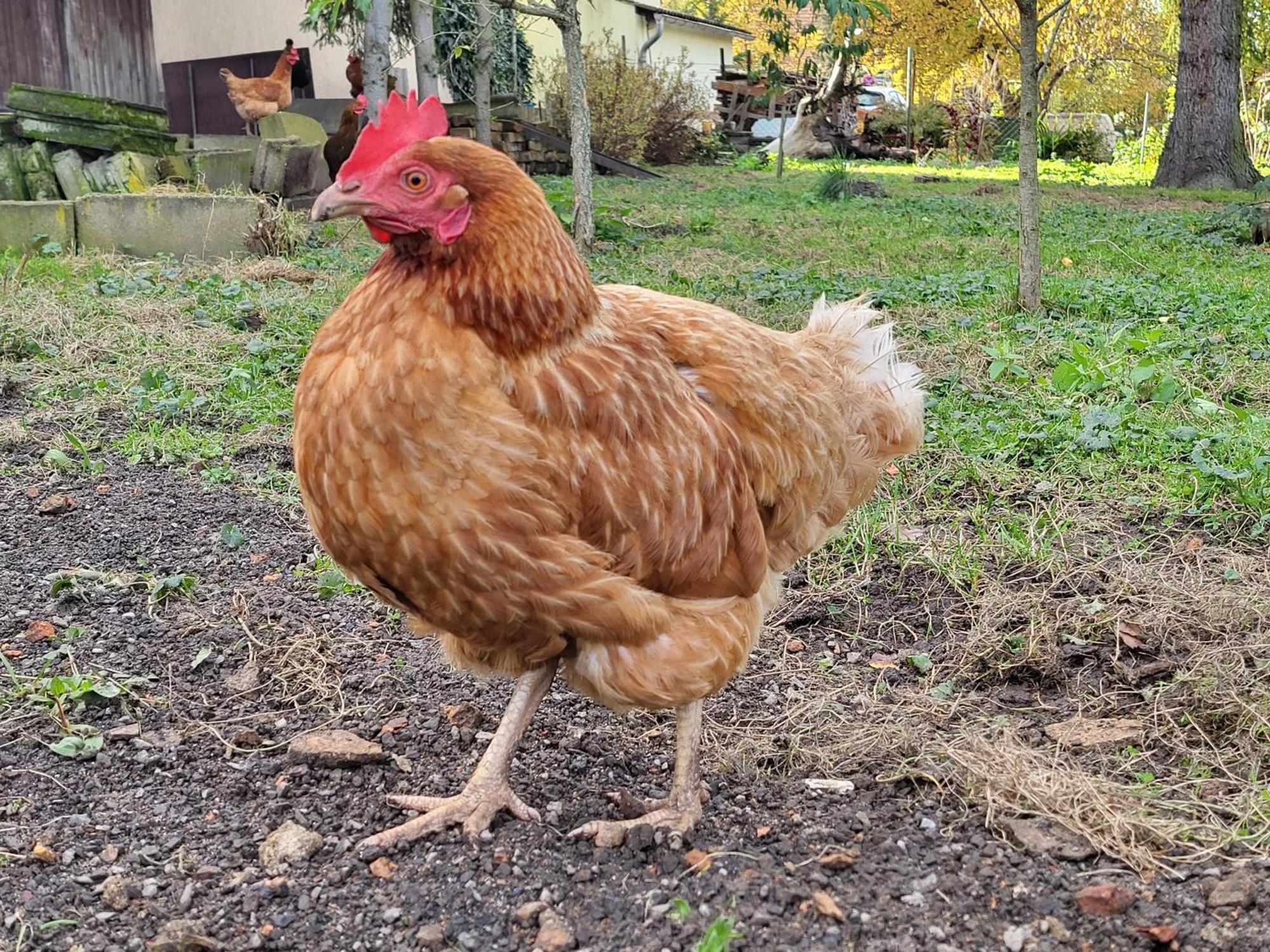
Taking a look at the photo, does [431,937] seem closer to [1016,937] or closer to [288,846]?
[288,846]

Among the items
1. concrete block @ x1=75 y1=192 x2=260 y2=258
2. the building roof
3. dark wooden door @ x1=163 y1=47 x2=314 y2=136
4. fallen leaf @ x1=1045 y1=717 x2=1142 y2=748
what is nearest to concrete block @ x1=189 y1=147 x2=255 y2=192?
concrete block @ x1=75 y1=192 x2=260 y2=258

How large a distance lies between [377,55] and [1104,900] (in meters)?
9.60

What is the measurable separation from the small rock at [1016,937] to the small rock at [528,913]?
894mm

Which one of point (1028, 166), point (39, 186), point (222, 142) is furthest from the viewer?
point (222, 142)

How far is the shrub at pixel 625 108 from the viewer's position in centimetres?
1931

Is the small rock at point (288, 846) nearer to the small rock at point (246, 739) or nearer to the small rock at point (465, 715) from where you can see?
the small rock at point (246, 739)

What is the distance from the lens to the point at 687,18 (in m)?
31.2

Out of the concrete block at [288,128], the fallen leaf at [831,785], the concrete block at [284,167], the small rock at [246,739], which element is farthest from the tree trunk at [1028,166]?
the concrete block at [288,128]

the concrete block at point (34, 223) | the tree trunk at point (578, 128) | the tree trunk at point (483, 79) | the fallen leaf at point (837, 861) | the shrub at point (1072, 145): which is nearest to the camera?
the fallen leaf at point (837, 861)

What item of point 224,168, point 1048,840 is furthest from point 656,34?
point 1048,840

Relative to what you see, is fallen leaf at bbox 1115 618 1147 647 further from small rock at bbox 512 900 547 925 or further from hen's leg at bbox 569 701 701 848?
small rock at bbox 512 900 547 925

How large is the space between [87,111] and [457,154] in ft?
29.5

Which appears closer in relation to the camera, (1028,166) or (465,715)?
(465,715)

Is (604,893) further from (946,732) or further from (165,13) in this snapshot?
(165,13)
